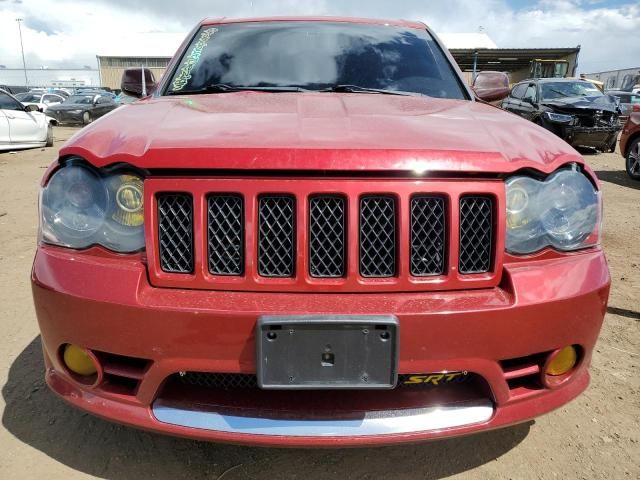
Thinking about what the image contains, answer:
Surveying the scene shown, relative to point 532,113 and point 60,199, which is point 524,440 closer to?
point 60,199

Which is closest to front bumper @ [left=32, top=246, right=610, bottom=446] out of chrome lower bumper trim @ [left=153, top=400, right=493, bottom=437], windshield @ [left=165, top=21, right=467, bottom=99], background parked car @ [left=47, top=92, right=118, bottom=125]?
chrome lower bumper trim @ [left=153, top=400, right=493, bottom=437]

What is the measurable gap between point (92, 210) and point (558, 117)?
1134cm

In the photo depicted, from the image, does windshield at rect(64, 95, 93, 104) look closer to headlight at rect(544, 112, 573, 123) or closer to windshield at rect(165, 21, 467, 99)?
headlight at rect(544, 112, 573, 123)

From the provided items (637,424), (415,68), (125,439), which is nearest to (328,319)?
(125,439)

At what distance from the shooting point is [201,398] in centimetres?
155

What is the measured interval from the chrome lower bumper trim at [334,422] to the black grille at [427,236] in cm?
42

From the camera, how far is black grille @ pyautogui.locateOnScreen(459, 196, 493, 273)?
1527 mm

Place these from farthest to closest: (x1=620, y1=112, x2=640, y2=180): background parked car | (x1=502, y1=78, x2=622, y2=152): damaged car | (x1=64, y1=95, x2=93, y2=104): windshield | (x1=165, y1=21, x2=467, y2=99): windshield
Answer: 1. (x1=64, y1=95, x2=93, y2=104): windshield
2. (x1=502, y1=78, x2=622, y2=152): damaged car
3. (x1=620, y1=112, x2=640, y2=180): background parked car
4. (x1=165, y1=21, x2=467, y2=99): windshield

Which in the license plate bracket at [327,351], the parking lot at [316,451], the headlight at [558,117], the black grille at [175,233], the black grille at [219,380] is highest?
the black grille at [175,233]

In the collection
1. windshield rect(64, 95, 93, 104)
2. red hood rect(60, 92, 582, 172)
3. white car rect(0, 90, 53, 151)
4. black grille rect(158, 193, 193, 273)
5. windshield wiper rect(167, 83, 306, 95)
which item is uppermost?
windshield wiper rect(167, 83, 306, 95)

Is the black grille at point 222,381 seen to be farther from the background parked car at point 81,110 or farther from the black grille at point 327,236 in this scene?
the background parked car at point 81,110

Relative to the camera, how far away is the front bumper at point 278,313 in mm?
1430

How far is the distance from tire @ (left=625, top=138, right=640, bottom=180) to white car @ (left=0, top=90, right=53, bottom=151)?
12.2 metres

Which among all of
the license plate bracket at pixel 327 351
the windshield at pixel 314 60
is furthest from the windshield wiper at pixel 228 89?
the license plate bracket at pixel 327 351
